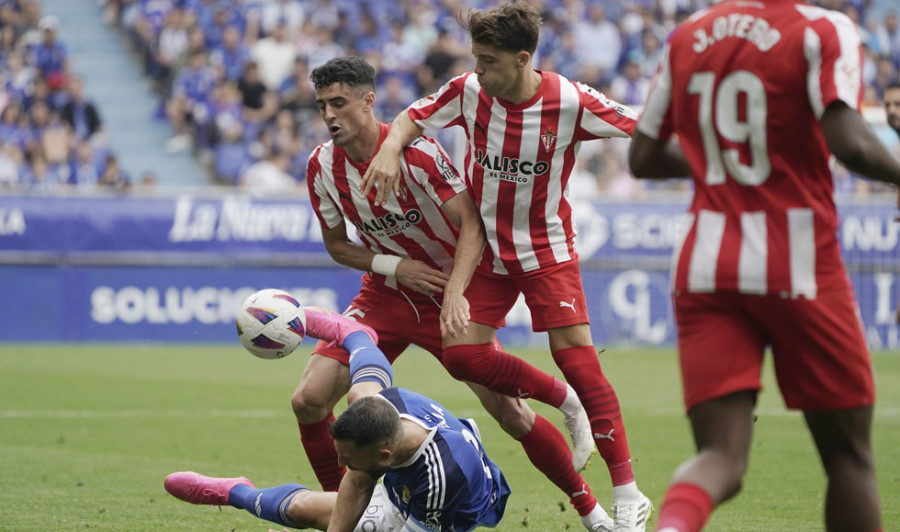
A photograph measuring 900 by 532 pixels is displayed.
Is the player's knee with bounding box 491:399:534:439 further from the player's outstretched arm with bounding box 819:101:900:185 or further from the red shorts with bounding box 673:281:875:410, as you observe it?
the player's outstretched arm with bounding box 819:101:900:185

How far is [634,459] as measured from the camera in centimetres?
872

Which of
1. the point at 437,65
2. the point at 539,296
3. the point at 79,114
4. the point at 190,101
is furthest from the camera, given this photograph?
the point at 190,101

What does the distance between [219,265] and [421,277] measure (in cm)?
1153

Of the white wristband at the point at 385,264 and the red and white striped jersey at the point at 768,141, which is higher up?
the red and white striped jersey at the point at 768,141

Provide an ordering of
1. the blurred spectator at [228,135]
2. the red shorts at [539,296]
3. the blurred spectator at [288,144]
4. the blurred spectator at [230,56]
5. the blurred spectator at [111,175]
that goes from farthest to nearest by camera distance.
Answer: the blurred spectator at [230,56]
the blurred spectator at [228,135]
the blurred spectator at [288,144]
the blurred spectator at [111,175]
the red shorts at [539,296]

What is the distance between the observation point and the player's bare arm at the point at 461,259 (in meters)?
6.00

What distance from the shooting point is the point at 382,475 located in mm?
5457

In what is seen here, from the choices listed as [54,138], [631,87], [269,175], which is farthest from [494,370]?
[631,87]

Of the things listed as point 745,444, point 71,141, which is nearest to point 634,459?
point 745,444

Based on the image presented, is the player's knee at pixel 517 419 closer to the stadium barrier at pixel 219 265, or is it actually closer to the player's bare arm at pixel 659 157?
the player's bare arm at pixel 659 157

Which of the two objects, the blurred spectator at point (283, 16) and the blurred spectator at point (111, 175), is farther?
the blurred spectator at point (283, 16)

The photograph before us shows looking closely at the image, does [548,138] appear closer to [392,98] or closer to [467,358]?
[467,358]

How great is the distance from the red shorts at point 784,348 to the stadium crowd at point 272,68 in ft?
47.8

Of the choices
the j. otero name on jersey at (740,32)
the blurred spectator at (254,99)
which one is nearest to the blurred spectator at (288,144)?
the blurred spectator at (254,99)
